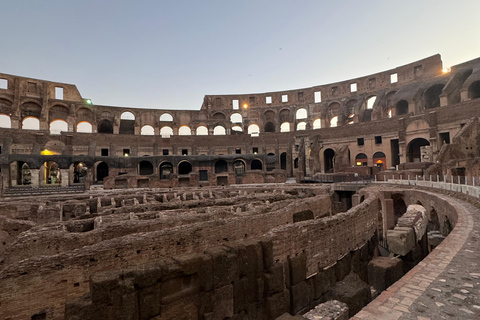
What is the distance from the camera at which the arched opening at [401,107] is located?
36438 mm

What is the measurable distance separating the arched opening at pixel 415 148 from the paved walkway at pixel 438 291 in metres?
30.0

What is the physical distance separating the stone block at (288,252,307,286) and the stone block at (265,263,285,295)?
0.32m

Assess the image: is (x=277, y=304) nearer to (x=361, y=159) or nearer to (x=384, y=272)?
(x=384, y=272)

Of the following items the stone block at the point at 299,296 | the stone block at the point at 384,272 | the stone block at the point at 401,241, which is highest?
the stone block at the point at 401,241

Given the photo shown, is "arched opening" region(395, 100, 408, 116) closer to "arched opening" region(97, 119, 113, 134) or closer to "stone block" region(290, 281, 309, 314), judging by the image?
"stone block" region(290, 281, 309, 314)

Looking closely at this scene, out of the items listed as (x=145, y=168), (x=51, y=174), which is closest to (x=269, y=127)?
(x=145, y=168)

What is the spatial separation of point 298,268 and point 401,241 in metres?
2.61

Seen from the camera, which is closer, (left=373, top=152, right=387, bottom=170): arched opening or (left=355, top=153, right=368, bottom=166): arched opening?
(left=373, top=152, right=387, bottom=170): arched opening

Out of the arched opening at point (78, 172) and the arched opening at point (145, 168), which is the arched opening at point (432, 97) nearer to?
the arched opening at point (145, 168)

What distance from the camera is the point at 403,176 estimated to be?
66.3ft

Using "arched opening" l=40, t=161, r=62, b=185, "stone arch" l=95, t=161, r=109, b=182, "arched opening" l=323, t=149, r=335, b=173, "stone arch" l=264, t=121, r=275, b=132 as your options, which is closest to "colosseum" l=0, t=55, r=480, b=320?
"arched opening" l=40, t=161, r=62, b=185

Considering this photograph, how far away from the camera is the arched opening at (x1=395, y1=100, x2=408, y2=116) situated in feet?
120

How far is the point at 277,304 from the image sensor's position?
5.48m

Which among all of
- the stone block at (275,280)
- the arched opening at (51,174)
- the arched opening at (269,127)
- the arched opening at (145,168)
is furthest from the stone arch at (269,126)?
the stone block at (275,280)
